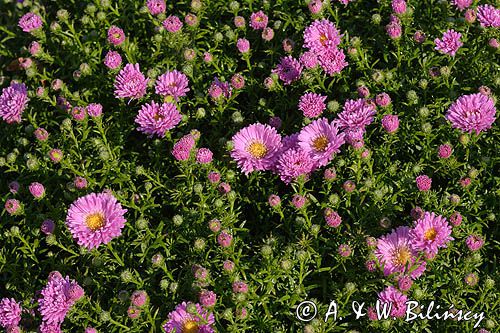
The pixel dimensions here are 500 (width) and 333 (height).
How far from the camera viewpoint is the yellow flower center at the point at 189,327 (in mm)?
2992

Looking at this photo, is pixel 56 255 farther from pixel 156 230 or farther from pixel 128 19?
pixel 128 19

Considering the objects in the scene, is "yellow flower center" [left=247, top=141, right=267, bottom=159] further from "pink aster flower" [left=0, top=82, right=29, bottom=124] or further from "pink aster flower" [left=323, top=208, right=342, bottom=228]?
"pink aster flower" [left=0, top=82, right=29, bottom=124]

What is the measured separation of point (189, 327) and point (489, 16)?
242cm

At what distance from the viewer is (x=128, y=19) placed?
422cm

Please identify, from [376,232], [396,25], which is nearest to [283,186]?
[376,232]

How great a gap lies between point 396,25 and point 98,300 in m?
2.23

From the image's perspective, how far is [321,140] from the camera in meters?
3.36

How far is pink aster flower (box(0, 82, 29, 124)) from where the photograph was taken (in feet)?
12.6

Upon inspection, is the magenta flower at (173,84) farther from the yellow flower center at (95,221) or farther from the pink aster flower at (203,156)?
the yellow flower center at (95,221)

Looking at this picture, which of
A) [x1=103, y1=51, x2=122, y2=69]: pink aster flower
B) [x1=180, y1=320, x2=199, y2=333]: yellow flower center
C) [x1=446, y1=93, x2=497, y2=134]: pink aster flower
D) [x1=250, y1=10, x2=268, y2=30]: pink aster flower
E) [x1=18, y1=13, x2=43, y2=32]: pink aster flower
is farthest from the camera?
[x1=18, y1=13, x2=43, y2=32]: pink aster flower

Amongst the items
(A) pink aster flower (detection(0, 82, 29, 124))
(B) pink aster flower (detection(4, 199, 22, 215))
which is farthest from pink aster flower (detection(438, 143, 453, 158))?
(A) pink aster flower (detection(0, 82, 29, 124))

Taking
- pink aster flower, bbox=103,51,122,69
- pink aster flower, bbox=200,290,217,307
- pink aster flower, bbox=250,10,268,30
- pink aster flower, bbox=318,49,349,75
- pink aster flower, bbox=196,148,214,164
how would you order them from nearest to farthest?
pink aster flower, bbox=200,290,217,307 < pink aster flower, bbox=196,148,214,164 < pink aster flower, bbox=318,49,349,75 < pink aster flower, bbox=103,51,122,69 < pink aster flower, bbox=250,10,268,30

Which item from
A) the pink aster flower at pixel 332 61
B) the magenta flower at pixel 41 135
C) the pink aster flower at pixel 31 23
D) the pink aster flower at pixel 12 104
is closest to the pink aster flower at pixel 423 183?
the pink aster flower at pixel 332 61

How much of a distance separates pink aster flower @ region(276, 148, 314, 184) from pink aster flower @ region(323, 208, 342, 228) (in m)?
0.25
